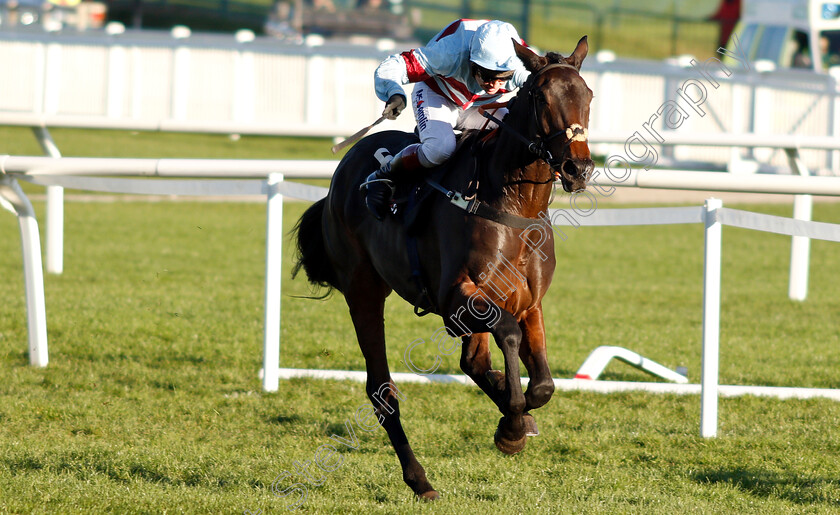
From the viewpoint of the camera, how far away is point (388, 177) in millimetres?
4641

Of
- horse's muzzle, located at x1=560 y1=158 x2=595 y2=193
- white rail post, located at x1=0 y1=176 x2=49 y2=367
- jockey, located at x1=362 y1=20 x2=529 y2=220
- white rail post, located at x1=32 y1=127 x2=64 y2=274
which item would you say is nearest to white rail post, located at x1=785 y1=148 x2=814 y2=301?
jockey, located at x1=362 y1=20 x2=529 y2=220

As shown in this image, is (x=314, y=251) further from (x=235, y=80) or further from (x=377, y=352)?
(x=235, y=80)

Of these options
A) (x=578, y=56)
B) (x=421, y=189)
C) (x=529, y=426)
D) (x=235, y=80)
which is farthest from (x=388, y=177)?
(x=235, y=80)

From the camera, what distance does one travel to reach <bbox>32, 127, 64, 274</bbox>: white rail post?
8.74m

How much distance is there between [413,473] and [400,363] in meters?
2.67

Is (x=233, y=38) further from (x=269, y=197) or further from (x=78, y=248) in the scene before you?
(x=269, y=197)

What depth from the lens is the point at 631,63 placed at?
2000 cm

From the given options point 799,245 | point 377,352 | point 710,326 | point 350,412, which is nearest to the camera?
point 377,352

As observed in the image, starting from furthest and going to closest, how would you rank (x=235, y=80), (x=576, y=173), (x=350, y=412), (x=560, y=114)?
(x=235, y=80) → (x=350, y=412) → (x=560, y=114) → (x=576, y=173)

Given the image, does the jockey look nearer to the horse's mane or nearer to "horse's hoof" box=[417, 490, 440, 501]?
the horse's mane

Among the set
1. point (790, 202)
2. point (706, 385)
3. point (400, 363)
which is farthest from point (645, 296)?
point (790, 202)

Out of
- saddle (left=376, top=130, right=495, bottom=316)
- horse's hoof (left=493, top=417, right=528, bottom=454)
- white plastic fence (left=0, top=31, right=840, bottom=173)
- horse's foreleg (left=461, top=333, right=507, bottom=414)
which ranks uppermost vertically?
saddle (left=376, top=130, right=495, bottom=316)

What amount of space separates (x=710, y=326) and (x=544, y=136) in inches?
75.8

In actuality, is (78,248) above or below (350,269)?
below
